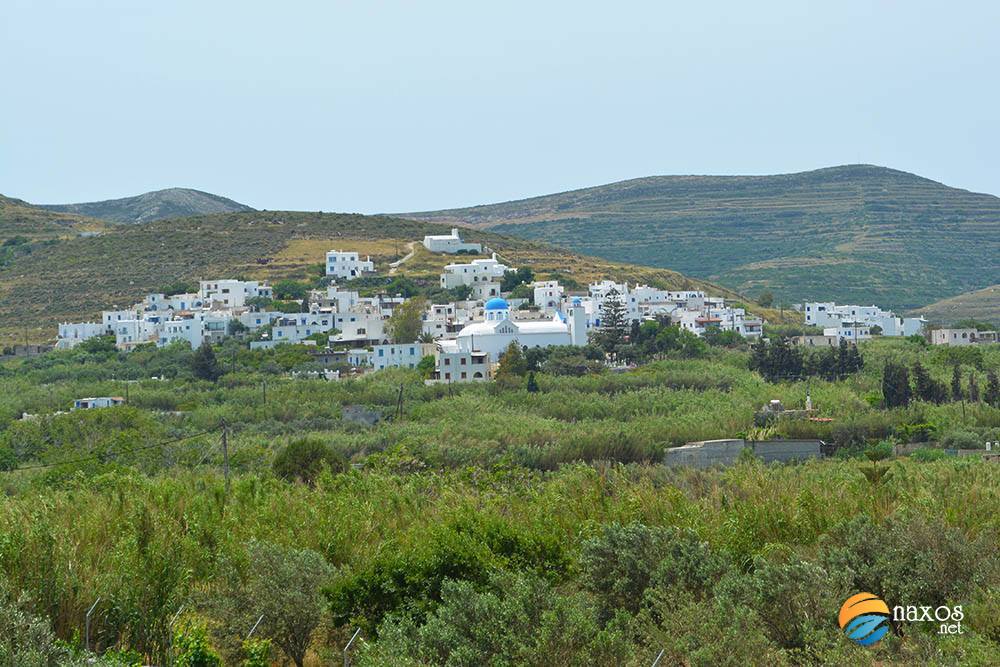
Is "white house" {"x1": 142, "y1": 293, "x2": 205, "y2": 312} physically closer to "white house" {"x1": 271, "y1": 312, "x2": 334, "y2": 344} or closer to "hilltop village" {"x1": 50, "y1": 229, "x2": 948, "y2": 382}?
"hilltop village" {"x1": 50, "y1": 229, "x2": 948, "y2": 382}

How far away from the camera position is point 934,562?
13.1 m

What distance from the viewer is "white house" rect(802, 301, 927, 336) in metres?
64.8

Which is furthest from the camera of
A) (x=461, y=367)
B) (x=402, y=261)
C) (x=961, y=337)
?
(x=402, y=261)

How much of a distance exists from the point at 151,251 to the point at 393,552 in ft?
210

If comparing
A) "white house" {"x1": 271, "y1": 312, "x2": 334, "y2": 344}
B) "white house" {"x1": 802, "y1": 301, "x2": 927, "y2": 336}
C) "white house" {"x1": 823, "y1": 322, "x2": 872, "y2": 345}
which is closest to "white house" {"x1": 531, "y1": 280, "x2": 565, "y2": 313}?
"white house" {"x1": 271, "y1": 312, "x2": 334, "y2": 344}

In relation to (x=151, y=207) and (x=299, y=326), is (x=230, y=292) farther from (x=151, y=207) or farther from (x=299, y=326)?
(x=151, y=207)

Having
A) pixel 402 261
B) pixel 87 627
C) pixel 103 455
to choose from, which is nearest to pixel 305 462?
pixel 103 455

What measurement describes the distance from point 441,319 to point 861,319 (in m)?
23.6

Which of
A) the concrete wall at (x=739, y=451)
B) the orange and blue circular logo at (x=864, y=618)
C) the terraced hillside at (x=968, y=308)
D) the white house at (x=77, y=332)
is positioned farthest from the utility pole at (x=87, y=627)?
the terraced hillside at (x=968, y=308)

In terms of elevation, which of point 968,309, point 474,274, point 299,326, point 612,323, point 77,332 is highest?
point 474,274

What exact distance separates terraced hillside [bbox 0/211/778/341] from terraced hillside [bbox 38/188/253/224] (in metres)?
58.3

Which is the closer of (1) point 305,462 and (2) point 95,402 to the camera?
(1) point 305,462

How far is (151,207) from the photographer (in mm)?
143875

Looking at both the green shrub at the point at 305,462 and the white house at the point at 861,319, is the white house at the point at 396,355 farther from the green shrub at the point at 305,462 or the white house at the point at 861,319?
the white house at the point at 861,319
